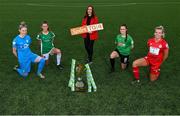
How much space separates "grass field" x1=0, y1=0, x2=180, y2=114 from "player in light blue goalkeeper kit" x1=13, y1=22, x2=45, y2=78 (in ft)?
0.63

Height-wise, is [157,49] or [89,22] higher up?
[89,22]

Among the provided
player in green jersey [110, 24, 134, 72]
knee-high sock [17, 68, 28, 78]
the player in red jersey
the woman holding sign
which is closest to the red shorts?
the player in red jersey

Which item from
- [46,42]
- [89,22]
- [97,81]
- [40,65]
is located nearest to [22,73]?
[40,65]

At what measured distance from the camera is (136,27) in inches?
485

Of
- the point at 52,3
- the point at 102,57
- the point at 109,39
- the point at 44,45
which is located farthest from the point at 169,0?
the point at 44,45

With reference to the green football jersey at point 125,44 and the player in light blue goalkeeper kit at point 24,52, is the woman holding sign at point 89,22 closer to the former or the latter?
the green football jersey at point 125,44

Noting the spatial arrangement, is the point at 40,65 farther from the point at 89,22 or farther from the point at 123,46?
the point at 123,46

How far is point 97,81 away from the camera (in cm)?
709

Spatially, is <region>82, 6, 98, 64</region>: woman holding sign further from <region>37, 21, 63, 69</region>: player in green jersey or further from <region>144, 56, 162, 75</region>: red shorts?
<region>144, 56, 162, 75</region>: red shorts

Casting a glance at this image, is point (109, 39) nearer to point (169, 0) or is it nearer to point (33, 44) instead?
point (33, 44)

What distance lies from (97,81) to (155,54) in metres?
1.52

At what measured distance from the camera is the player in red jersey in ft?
22.4

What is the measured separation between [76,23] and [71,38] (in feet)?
8.99

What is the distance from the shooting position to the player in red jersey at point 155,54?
682 centimetres
